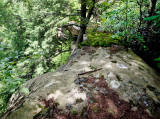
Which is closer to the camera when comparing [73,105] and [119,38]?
[73,105]

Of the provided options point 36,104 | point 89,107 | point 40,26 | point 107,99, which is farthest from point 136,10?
point 40,26

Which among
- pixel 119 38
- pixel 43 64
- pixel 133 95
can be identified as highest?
pixel 119 38

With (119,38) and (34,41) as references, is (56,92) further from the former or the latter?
(34,41)

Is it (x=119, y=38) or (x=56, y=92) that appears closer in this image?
(x=56, y=92)

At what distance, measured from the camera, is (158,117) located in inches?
53.7

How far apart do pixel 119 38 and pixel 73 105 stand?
381 centimetres

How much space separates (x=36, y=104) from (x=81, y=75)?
44.3 inches

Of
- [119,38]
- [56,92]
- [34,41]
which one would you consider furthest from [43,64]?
[56,92]

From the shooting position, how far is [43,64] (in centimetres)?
1500

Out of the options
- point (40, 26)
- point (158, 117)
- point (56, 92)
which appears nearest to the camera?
point (158, 117)

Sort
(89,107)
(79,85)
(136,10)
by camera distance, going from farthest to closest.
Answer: (136,10), (79,85), (89,107)

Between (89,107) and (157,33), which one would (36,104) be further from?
(157,33)

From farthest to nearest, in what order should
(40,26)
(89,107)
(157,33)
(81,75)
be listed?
(40,26)
(157,33)
(81,75)
(89,107)

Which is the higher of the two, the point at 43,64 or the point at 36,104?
the point at 36,104
